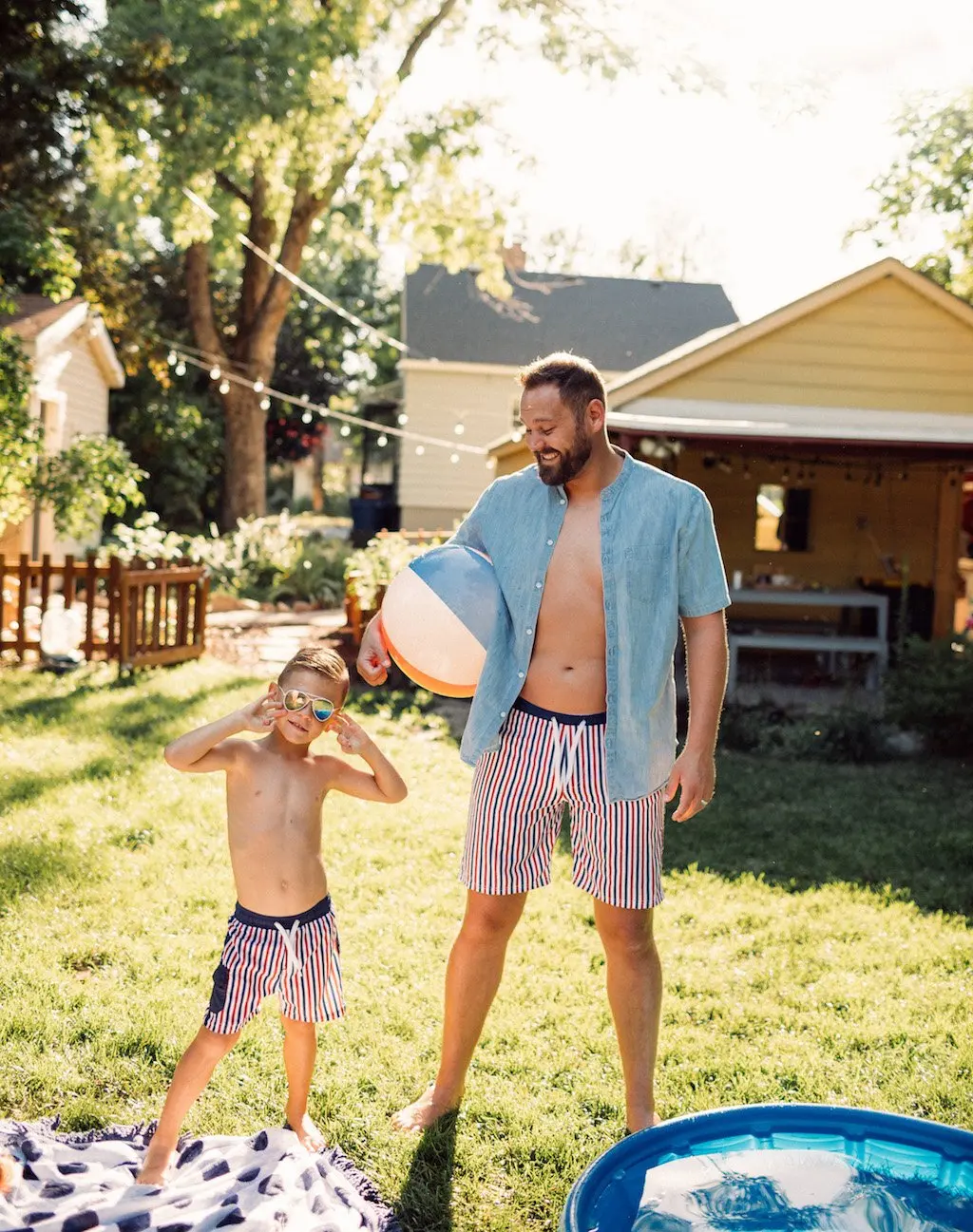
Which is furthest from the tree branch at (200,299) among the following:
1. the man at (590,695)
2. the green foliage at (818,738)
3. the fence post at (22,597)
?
the man at (590,695)

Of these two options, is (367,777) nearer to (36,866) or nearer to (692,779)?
(692,779)

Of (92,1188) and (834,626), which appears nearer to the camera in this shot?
(92,1188)

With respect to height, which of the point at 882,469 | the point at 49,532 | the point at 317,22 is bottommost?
the point at 49,532

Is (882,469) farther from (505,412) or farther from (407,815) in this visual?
(505,412)

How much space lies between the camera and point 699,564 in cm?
321

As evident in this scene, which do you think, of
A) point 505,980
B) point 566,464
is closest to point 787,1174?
point 566,464

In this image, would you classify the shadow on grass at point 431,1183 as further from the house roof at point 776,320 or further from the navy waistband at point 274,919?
the house roof at point 776,320

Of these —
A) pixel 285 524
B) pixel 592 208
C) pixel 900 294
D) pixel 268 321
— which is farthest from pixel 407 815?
pixel 592 208

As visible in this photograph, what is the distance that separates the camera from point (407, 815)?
682 centimetres

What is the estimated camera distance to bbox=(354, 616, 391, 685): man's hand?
3.31 meters

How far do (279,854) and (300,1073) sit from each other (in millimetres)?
629

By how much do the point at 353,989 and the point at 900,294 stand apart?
38.9 feet

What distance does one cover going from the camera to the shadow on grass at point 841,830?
6.04 m

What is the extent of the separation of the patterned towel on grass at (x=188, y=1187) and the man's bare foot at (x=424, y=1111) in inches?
9.7
